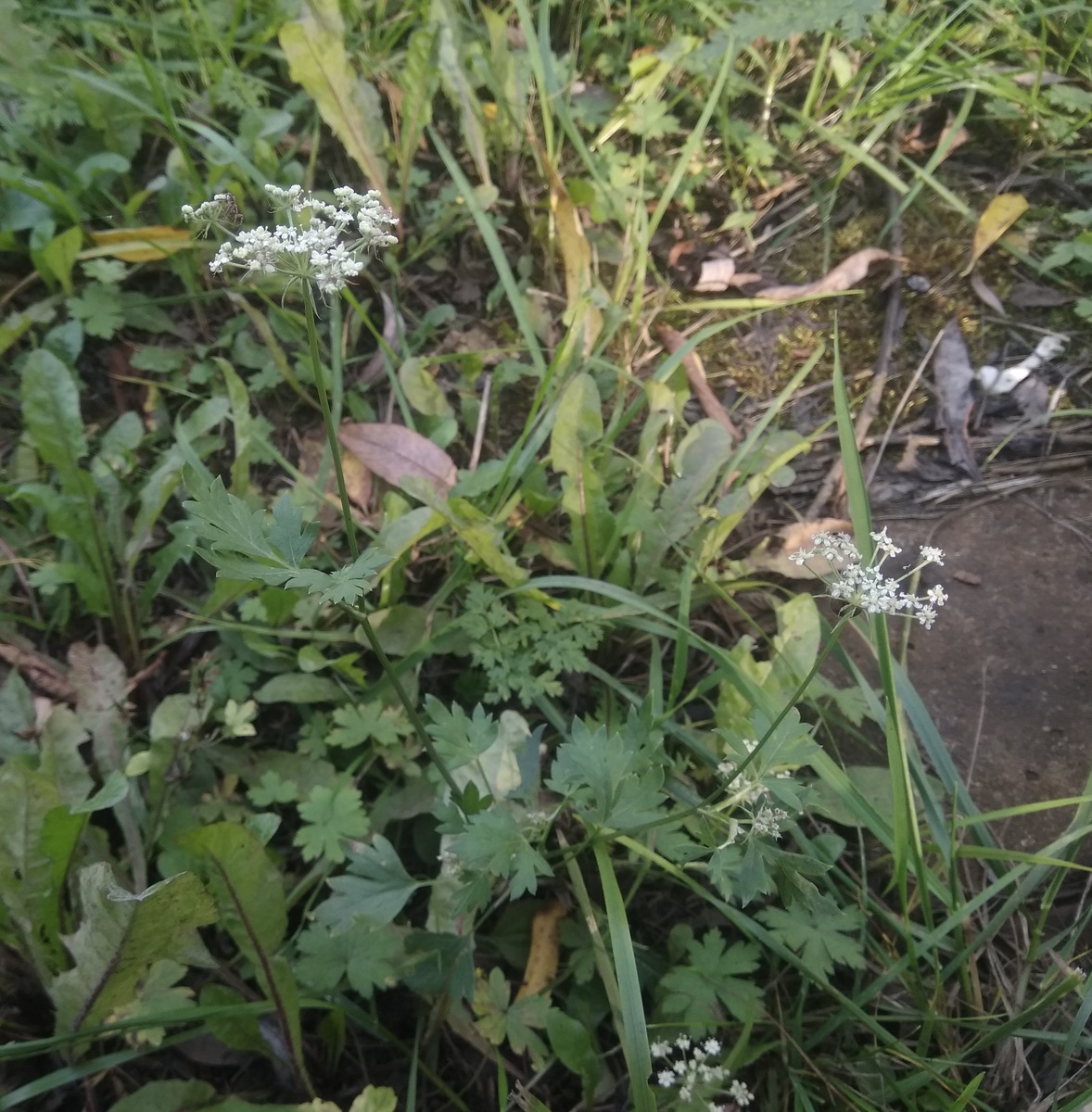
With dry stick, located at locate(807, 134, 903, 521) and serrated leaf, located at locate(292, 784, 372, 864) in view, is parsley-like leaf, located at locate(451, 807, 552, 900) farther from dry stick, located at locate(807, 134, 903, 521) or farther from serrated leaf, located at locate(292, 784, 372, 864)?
dry stick, located at locate(807, 134, 903, 521)

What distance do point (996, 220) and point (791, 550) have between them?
124 cm

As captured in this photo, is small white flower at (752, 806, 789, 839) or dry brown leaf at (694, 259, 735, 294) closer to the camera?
small white flower at (752, 806, 789, 839)

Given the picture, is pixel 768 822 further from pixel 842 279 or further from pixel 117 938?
pixel 842 279

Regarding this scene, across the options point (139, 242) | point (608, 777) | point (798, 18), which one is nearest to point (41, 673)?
point (139, 242)

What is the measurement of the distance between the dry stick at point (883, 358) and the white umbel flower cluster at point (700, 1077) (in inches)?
50.9

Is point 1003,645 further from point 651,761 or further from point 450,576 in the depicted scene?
point 450,576

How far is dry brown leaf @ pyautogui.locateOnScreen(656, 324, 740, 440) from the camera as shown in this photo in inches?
→ 88.0

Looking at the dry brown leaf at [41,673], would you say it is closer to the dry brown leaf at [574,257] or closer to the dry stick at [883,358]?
the dry brown leaf at [574,257]

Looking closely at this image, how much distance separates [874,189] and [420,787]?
7.50 feet

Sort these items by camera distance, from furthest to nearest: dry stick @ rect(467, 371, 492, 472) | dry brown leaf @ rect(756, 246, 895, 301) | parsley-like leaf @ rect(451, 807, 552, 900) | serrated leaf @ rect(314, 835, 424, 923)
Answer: dry brown leaf @ rect(756, 246, 895, 301)
dry stick @ rect(467, 371, 492, 472)
serrated leaf @ rect(314, 835, 424, 923)
parsley-like leaf @ rect(451, 807, 552, 900)

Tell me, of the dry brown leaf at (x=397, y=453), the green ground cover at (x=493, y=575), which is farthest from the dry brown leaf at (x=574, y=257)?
the dry brown leaf at (x=397, y=453)

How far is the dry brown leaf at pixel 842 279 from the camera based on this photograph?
237 centimetres

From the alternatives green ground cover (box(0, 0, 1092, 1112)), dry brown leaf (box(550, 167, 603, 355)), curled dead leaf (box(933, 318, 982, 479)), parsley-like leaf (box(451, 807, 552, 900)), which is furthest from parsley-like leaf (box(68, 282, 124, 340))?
curled dead leaf (box(933, 318, 982, 479))

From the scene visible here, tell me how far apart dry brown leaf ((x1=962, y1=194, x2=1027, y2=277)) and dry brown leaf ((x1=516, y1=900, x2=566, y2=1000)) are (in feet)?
7.06
